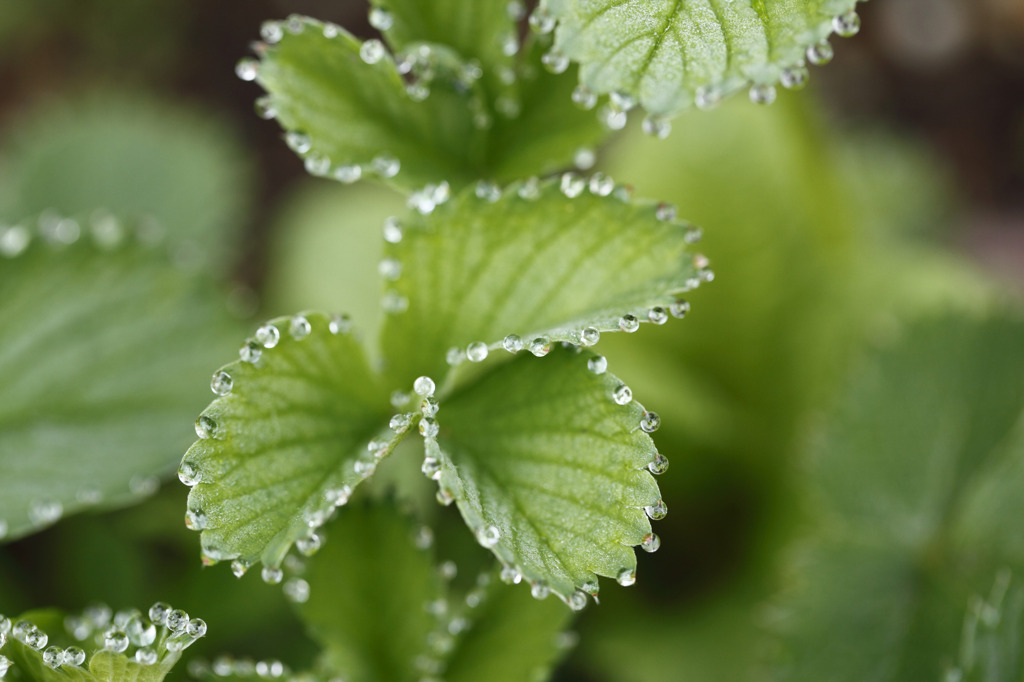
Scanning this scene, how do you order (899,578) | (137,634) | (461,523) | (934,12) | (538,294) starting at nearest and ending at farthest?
(137,634) < (538,294) < (899,578) < (461,523) < (934,12)

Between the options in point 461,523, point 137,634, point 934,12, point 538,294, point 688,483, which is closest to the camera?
point 137,634

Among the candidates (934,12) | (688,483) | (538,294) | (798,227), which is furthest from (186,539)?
(934,12)

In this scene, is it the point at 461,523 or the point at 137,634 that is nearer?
the point at 137,634

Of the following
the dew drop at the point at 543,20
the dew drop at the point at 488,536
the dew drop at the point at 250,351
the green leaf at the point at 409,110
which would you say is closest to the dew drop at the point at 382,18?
the green leaf at the point at 409,110

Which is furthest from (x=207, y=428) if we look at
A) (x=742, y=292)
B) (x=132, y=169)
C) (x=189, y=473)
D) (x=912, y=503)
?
(x=132, y=169)

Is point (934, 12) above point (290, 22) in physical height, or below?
above

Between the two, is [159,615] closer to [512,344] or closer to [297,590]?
[297,590]

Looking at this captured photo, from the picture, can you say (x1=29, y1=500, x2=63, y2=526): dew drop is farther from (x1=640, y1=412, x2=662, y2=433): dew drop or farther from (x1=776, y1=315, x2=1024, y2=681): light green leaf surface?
(x1=776, y1=315, x2=1024, y2=681): light green leaf surface

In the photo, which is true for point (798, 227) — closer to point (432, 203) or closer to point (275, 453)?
point (432, 203)
